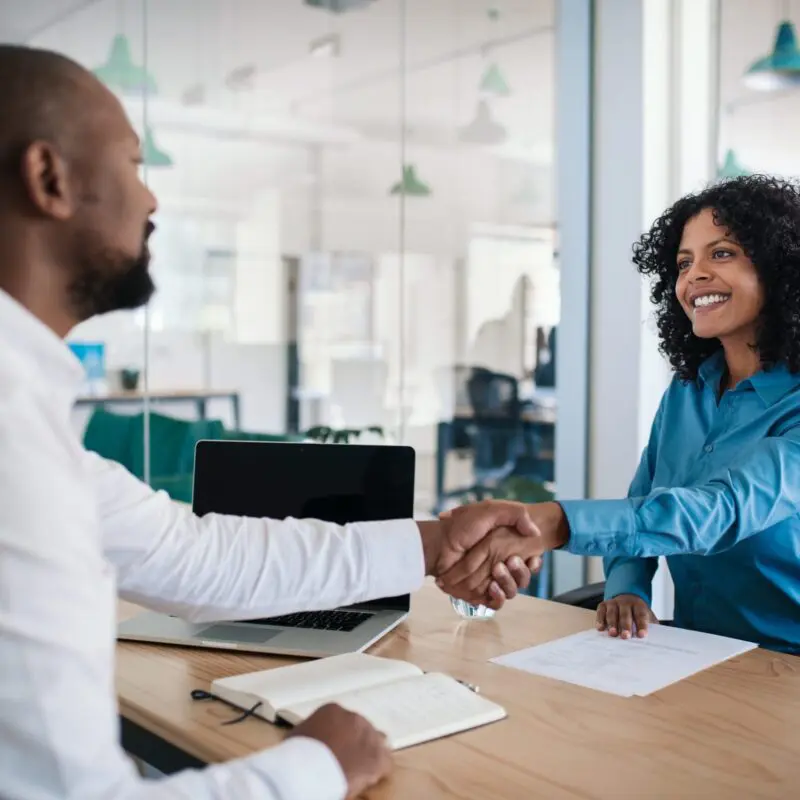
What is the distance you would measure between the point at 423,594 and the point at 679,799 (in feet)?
3.44

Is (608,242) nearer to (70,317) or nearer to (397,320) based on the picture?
(397,320)

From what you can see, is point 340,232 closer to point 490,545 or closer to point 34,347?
point 490,545

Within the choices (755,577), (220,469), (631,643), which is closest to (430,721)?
(631,643)

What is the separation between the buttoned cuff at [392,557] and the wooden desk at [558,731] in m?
0.16

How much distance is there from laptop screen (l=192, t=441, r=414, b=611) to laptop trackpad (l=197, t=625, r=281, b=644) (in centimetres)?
24

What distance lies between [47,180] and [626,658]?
3.88ft

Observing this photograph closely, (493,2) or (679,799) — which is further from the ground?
(493,2)

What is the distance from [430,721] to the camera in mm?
1368

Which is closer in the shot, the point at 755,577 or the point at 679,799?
the point at 679,799

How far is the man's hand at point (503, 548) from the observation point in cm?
189

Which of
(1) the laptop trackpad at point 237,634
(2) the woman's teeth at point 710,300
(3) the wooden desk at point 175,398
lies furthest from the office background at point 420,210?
(1) the laptop trackpad at point 237,634

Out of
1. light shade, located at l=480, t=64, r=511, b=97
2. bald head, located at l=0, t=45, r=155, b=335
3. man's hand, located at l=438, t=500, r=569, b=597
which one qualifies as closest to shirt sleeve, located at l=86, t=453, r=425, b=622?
man's hand, located at l=438, t=500, r=569, b=597

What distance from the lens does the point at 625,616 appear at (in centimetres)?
192

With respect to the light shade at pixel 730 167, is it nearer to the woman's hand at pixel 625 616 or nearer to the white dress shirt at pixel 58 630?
the woman's hand at pixel 625 616
